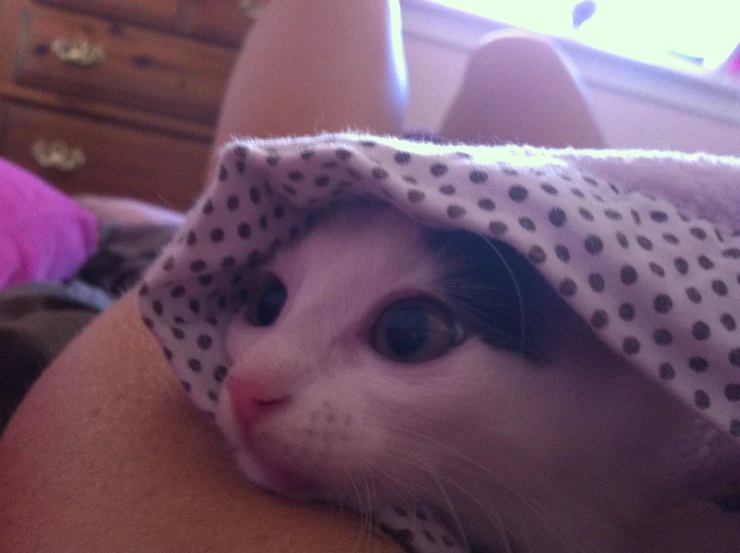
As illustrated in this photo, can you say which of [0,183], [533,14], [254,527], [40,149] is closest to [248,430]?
[254,527]

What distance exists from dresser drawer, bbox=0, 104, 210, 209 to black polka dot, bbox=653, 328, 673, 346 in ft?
4.38

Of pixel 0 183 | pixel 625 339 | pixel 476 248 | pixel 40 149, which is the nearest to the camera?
pixel 625 339

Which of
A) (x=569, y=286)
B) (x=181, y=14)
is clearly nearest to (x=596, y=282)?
(x=569, y=286)

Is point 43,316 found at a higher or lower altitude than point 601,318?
lower

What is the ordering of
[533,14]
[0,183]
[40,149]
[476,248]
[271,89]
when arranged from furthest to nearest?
[533,14] → [40,149] → [271,89] → [0,183] → [476,248]

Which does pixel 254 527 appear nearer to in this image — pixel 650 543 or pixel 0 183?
pixel 650 543

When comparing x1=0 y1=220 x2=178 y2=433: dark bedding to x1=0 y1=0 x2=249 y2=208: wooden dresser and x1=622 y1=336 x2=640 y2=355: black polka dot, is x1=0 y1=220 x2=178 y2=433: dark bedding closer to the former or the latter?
x1=622 y1=336 x2=640 y2=355: black polka dot

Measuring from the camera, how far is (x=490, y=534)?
45 cm

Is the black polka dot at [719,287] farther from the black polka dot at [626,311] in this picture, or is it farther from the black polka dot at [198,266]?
the black polka dot at [198,266]

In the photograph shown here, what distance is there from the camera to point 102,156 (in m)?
1.56

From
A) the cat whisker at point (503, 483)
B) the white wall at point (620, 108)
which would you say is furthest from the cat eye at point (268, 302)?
the white wall at point (620, 108)

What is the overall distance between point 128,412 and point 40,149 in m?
1.28

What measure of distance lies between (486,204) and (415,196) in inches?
1.6

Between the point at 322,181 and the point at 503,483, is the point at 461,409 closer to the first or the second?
the point at 503,483
